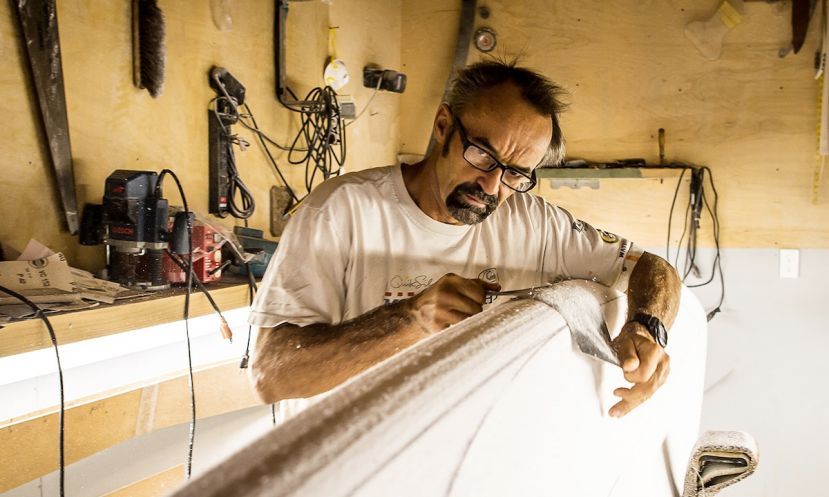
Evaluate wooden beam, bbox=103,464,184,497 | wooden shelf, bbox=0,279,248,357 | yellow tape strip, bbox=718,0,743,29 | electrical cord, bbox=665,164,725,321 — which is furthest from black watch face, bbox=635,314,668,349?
yellow tape strip, bbox=718,0,743,29

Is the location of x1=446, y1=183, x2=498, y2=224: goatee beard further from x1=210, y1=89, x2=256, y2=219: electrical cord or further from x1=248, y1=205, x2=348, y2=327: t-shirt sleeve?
x1=210, y1=89, x2=256, y2=219: electrical cord

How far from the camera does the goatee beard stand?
1.36 m

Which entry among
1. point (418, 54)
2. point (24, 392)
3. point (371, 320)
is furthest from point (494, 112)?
point (418, 54)

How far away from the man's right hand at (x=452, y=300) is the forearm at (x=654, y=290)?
0.39 m

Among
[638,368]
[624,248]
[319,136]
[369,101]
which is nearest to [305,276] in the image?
[638,368]

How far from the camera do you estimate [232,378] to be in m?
2.23

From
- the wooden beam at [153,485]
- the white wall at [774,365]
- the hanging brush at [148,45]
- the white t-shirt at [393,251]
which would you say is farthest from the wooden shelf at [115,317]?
the white wall at [774,365]

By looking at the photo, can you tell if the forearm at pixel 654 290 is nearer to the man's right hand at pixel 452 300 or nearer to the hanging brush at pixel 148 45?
the man's right hand at pixel 452 300

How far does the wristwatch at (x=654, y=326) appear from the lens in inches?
43.2

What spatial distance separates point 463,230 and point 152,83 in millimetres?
1086

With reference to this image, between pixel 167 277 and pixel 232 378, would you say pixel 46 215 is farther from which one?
pixel 232 378

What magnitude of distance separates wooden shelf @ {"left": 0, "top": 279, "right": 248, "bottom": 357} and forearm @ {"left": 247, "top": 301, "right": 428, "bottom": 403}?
0.44m

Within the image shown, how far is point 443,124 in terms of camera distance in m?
1.49

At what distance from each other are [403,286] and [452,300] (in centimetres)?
42
